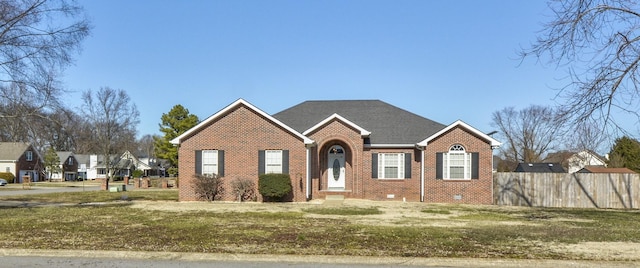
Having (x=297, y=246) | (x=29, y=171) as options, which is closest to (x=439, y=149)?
(x=297, y=246)

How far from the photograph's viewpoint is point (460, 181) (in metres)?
23.1

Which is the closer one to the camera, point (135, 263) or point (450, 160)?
point (135, 263)

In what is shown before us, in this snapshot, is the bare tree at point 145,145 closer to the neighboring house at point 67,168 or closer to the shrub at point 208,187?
the neighboring house at point 67,168

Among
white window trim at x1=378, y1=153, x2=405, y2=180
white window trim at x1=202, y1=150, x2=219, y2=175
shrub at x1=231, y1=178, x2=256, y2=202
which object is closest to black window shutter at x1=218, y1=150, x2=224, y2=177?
white window trim at x1=202, y1=150, x2=219, y2=175

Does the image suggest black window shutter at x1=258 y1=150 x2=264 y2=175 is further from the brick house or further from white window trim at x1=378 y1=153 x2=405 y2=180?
white window trim at x1=378 y1=153 x2=405 y2=180

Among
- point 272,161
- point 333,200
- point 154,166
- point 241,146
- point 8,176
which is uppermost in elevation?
point 241,146

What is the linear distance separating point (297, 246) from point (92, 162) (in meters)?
87.6

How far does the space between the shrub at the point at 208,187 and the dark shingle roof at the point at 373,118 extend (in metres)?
5.28

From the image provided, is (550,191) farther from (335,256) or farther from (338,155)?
(335,256)

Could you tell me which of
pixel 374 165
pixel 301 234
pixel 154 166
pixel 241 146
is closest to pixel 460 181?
pixel 374 165

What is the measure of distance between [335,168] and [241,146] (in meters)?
5.32

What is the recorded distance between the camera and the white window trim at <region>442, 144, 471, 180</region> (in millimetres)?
23094

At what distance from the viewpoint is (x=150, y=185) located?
43250 mm

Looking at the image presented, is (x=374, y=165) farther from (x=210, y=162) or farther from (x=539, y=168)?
(x=539, y=168)
